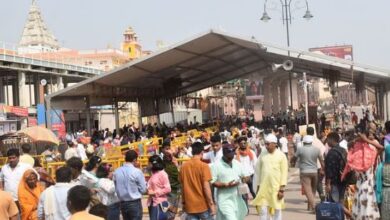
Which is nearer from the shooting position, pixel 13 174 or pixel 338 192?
pixel 13 174

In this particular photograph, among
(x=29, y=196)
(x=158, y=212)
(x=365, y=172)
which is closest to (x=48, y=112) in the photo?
(x=158, y=212)

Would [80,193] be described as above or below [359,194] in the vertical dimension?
above

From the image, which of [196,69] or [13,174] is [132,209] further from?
[196,69]

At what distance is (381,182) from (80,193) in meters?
4.32

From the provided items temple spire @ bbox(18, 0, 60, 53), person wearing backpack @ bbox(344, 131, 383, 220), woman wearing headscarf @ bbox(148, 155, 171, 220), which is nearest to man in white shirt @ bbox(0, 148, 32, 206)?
woman wearing headscarf @ bbox(148, 155, 171, 220)

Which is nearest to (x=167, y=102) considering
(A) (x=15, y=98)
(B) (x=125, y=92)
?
(B) (x=125, y=92)

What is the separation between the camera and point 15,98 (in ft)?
183

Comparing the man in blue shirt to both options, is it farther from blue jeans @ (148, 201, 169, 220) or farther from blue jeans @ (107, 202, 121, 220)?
blue jeans @ (148, 201, 169, 220)

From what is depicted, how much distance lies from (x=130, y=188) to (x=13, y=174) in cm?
176

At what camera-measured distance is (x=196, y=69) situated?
101 ft

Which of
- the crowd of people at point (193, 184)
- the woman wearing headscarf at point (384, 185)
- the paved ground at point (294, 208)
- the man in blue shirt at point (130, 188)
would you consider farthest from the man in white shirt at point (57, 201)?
the paved ground at point (294, 208)

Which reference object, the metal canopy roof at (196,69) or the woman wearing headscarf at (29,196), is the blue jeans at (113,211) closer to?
the woman wearing headscarf at (29,196)

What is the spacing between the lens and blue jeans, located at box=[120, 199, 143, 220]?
807cm

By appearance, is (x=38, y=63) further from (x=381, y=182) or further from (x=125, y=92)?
(x=381, y=182)
